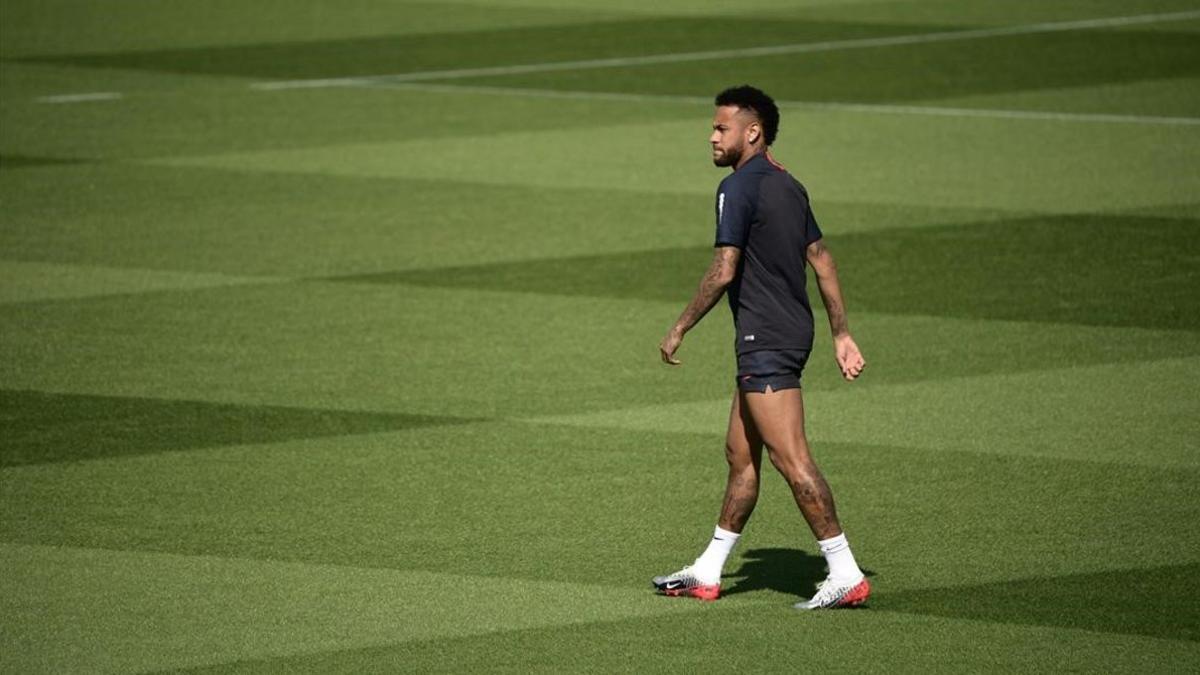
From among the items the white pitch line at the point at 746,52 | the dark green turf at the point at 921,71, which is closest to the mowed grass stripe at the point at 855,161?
the dark green turf at the point at 921,71

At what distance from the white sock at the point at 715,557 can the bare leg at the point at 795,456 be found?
41 centimetres

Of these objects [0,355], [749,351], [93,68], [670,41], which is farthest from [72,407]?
[670,41]

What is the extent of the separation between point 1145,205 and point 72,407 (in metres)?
9.34

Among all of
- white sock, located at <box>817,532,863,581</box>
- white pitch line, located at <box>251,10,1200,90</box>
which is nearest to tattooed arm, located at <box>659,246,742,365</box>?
white sock, located at <box>817,532,863,581</box>

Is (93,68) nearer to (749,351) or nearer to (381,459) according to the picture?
(381,459)

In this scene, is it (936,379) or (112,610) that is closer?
(112,610)

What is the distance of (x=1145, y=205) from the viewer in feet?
57.7

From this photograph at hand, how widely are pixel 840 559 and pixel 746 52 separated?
18.2m

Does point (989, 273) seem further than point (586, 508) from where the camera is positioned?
Yes

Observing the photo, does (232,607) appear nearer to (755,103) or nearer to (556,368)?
(755,103)

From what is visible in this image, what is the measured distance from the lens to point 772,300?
346 inches

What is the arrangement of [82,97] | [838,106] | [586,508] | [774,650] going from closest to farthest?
[774,650] < [586,508] < [838,106] < [82,97]

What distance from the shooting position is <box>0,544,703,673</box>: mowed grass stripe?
8.53m

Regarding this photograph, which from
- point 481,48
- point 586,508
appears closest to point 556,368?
point 586,508
